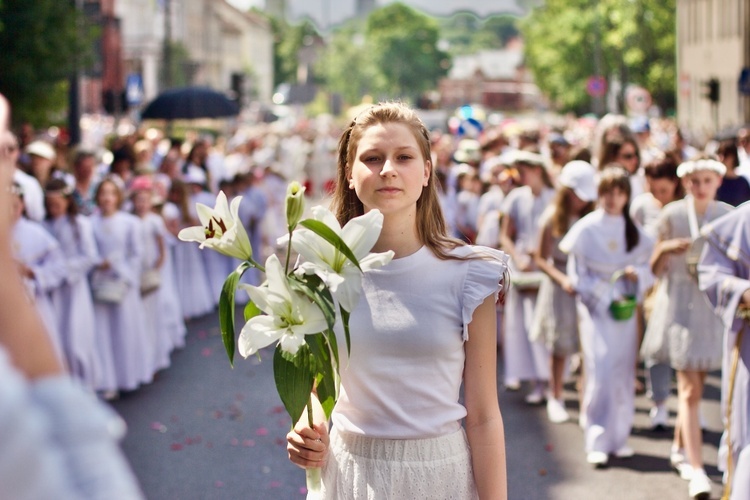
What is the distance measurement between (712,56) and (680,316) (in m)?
48.1

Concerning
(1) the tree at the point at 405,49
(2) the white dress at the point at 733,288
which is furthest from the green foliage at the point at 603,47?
(1) the tree at the point at 405,49

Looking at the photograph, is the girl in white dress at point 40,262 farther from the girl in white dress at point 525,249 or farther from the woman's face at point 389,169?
the woman's face at point 389,169

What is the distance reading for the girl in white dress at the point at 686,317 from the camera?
761 cm

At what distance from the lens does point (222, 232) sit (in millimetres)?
3164

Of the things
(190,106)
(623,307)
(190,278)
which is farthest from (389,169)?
(190,106)

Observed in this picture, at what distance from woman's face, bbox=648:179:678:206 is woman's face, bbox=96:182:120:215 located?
4688mm

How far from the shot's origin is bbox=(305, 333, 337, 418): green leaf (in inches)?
121

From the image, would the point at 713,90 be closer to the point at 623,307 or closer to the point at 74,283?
the point at 74,283

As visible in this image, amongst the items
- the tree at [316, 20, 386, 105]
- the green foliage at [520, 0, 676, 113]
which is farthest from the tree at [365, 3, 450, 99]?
the green foliage at [520, 0, 676, 113]

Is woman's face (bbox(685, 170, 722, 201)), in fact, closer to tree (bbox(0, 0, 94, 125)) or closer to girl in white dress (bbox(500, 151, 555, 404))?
girl in white dress (bbox(500, 151, 555, 404))

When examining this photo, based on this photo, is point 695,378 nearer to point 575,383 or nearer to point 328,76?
point 575,383

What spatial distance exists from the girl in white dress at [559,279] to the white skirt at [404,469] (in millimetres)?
5831

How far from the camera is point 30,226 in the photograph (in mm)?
9844

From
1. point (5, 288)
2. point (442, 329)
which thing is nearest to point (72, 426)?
point (5, 288)
